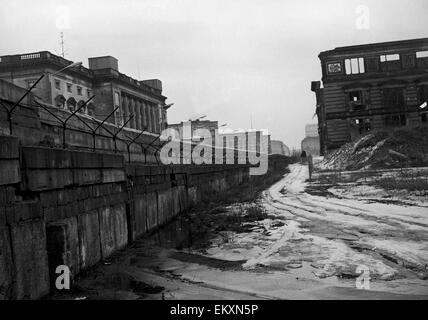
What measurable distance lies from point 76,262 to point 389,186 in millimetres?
16365

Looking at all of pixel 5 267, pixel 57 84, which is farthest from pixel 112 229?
pixel 57 84

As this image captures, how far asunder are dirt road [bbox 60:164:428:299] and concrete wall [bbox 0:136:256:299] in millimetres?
565

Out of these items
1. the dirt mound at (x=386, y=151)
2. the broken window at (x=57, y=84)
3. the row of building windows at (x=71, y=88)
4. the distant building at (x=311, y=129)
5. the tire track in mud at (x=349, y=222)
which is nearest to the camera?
the tire track in mud at (x=349, y=222)

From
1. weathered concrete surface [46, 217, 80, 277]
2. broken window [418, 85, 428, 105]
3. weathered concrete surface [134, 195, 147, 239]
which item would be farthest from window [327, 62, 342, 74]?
weathered concrete surface [46, 217, 80, 277]

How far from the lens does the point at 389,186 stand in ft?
67.1

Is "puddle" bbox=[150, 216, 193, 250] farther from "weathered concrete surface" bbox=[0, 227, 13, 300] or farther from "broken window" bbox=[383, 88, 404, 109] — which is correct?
"broken window" bbox=[383, 88, 404, 109]

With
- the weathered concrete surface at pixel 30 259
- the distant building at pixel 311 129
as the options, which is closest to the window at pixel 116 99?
the weathered concrete surface at pixel 30 259

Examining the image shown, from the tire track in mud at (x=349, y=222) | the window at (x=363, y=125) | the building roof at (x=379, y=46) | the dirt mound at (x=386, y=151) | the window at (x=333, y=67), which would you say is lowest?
the tire track in mud at (x=349, y=222)

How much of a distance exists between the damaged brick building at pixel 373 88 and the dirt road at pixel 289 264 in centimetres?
3869

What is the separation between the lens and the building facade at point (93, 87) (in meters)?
46.0

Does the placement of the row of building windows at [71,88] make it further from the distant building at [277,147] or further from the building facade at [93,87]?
the distant building at [277,147]

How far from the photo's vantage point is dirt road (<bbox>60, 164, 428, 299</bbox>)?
22.1ft

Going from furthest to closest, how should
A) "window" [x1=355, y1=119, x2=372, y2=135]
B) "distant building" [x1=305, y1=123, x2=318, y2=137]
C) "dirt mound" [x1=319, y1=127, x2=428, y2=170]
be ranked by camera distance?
1. "distant building" [x1=305, y1=123, x2=318, y2=137]
2. "window" [x1=355, y1=119, x2=372, y2=135]
3. "dirt mound" [x1=319, y1=127, x2=428, y2=170]

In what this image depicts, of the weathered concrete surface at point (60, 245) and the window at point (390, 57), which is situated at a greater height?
the window at point (390, 57)
